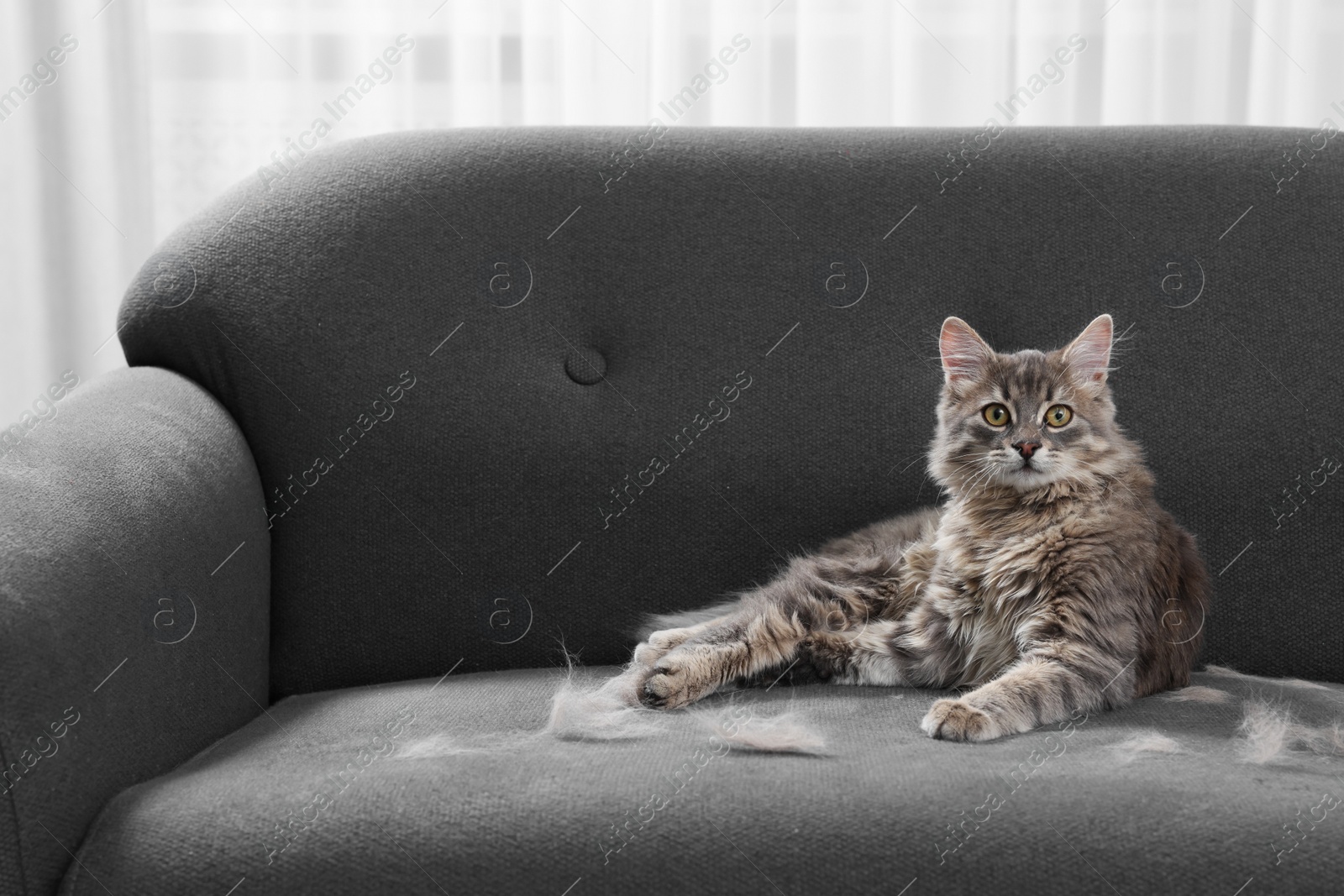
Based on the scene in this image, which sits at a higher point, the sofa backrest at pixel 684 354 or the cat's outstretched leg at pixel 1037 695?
the sofa backrest at pixel 684 354

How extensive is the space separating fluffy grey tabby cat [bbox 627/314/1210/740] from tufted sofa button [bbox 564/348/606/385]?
437 mm

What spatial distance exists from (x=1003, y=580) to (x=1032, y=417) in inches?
9.5

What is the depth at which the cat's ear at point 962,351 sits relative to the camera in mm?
1630

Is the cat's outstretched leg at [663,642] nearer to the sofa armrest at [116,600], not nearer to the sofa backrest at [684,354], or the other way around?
the sofa backrest at [684,354]

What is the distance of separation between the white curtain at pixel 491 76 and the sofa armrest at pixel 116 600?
1.07 metres

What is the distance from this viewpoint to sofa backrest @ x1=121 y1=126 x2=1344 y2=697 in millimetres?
1739

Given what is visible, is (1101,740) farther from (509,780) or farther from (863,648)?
(509,780)

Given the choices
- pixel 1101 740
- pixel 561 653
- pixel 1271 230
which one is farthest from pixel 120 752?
pixel 1271 230

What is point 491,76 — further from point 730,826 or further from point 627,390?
point 730,826

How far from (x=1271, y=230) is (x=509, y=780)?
153cm

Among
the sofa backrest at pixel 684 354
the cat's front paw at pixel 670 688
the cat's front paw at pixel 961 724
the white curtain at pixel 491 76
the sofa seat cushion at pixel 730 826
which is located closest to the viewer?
the sofa seat cushion at pixel 730 826

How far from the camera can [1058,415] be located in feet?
5.17

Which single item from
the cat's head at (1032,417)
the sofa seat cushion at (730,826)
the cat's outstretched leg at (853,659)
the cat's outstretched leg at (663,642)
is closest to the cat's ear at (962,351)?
the cat's head at (1032,417)

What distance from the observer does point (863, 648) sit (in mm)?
1604
